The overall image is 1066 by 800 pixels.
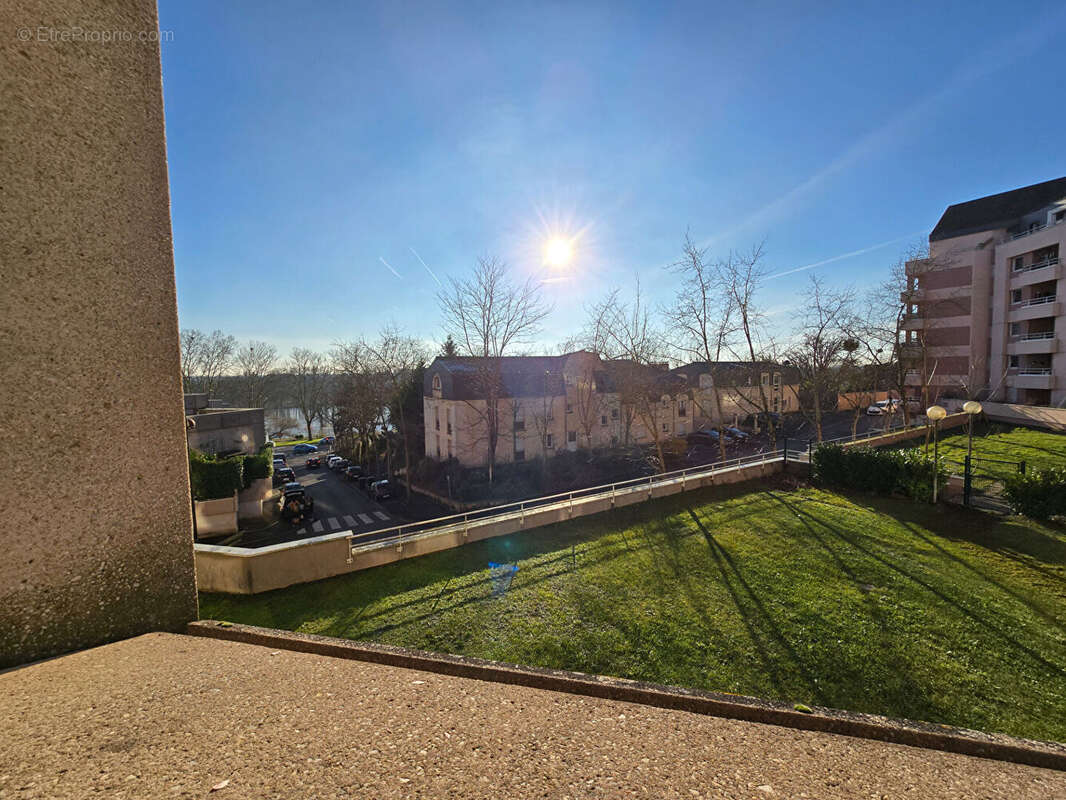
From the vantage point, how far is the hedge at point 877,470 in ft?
37.1

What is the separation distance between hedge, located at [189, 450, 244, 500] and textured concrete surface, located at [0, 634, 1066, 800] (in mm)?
15472

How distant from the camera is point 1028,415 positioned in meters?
20.7

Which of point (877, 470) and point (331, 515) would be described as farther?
point (331, 515)

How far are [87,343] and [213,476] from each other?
1598cm

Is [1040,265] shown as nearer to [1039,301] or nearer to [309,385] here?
[1039,301]

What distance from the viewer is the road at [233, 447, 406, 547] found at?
18.4 meters

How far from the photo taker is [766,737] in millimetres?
2918

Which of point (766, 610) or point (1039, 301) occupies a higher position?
point (1039, 301)

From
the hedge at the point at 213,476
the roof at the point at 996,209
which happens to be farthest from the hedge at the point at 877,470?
the roof at the point at 996,209

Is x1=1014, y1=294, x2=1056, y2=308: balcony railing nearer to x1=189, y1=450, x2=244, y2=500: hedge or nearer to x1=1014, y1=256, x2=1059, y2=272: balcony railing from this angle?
x1=1014, y1=256, x2=1059, y2=272: balcony railing

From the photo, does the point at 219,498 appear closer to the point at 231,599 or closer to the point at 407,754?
the point at 231,599

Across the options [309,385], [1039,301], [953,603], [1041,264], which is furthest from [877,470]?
[309,385]

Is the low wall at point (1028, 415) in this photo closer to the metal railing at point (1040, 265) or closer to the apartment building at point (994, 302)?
the apartment building at point (994, 302)

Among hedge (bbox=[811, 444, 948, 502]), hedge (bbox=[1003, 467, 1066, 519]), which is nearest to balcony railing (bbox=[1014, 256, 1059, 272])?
hedge (bbox=[811, 444, 948, 502])
